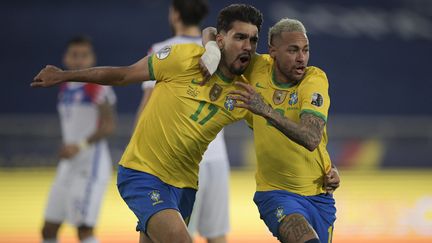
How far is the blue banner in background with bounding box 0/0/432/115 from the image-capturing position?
62.4 feet

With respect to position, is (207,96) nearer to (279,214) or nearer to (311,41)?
(279,214)

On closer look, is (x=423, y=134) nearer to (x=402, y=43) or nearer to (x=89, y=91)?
(x=402, y=43)

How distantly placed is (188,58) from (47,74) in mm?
925

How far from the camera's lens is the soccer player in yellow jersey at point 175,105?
18.9 ft

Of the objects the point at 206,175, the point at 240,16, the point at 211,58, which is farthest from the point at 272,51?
the point at 206,175

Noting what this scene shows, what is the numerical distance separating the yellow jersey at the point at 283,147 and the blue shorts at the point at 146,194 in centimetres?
57

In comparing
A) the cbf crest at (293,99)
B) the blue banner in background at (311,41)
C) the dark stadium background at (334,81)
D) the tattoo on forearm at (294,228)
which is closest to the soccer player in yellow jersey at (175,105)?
the cbf crest at (293,99)

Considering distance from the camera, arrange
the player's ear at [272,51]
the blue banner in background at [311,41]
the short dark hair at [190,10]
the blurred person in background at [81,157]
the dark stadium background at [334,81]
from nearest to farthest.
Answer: the player's ear at [272,51], the short dark hair at [190,10], the blurred person in background at [81,157], the dark stadium background at [334,81], the blue banner in background at [311,41]

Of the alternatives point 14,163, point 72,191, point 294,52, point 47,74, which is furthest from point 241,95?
point 14,163

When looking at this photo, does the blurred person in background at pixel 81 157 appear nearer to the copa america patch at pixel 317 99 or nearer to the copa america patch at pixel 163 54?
the copa america patch at pixel 163 54

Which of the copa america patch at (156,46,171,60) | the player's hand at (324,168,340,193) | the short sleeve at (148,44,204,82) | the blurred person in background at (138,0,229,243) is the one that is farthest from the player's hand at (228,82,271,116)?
the blurred person in background at (138,0,229,243)

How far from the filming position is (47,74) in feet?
18.8

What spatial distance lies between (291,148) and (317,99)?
0.49 metres

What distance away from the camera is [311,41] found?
20.6m
